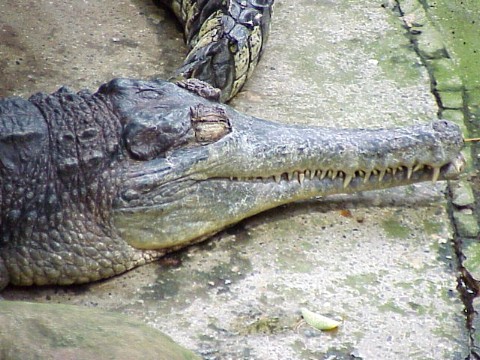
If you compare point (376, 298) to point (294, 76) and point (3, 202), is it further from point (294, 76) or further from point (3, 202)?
point (294, 76)

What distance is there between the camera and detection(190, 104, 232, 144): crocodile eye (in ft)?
12.5

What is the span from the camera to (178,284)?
370 centimetres

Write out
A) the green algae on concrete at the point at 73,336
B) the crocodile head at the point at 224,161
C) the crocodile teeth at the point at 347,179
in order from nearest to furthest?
the green algae on concrete at the point at 73,336, the crocodile head at the point at 224,161, the crocodile teeth at the point at 347,179

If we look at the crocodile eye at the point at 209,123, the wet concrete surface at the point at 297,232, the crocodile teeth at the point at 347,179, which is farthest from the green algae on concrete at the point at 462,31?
the crocodile eye at the point at 209,123

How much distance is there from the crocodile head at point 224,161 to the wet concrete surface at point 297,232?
153mm

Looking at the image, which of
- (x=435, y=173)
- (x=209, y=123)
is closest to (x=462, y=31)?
(x=435, y=173)

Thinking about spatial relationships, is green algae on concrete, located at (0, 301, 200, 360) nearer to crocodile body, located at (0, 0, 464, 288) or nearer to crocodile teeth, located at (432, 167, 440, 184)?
crocodile body, located at (0, 0, 464, 288)

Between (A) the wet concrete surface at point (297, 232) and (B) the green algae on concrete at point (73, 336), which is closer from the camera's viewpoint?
(B) the green algae on concrete at point (73, 336)

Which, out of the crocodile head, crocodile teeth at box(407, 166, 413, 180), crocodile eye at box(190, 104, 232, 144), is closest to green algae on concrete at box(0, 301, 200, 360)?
the crocodile head

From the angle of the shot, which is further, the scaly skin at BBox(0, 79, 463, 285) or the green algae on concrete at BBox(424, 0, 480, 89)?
the green algae on concrete at BBox(424, 0, 480, 89)

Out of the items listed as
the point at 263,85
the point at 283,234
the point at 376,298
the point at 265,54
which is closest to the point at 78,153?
the point at 283,234

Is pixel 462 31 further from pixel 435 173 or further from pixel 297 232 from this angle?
pixel 297 232

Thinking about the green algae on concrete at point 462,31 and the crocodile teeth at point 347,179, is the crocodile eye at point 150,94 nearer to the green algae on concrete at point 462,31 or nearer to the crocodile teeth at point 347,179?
the crocodile teeth at point 347,179

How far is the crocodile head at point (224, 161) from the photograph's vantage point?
3.70 m
